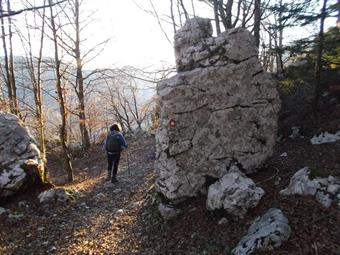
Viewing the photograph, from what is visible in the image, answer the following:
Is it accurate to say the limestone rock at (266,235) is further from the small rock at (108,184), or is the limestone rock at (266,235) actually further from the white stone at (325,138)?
the small rock at (108,184)

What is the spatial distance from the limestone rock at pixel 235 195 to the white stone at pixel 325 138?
3.17 metres

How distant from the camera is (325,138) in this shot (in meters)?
8.66

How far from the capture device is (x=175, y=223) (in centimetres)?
706

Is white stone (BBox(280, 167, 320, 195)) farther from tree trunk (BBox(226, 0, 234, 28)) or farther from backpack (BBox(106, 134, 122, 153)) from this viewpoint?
backpack (BBox(106, 134, 122, 153))

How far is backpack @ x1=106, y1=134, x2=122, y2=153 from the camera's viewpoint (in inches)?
432

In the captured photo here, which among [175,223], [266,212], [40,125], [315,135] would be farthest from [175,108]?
[40,125]

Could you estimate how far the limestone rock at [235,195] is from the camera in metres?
6.21

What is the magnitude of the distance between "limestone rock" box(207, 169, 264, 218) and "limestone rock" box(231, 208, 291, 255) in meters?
0.58

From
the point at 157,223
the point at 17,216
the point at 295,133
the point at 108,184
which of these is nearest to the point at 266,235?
the point at 157,223

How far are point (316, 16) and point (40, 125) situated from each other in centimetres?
1042

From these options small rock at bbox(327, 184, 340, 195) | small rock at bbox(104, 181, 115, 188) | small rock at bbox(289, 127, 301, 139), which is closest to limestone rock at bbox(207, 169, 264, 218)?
small rock at bbox(327, 184, 340, 195)

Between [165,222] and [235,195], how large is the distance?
1.86 m

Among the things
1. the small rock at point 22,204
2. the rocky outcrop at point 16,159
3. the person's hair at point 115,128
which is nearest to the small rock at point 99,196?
the rocky outcrop at point 16,159

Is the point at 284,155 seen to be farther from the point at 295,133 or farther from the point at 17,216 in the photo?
the point at 17,216
